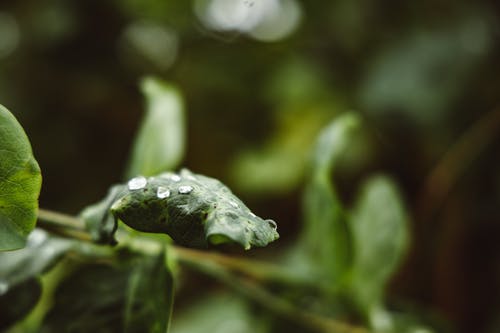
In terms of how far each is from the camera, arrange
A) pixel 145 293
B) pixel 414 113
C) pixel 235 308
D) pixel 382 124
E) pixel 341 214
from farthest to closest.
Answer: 1. pixel 382 124
2. pixel 414 113
3. pixel 235 308
4. pixel 341 214
5. pixel 145 293

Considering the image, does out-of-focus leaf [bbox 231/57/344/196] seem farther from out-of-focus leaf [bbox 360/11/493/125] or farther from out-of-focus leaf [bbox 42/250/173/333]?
out-of-focus leaf [bbox 42/250/173/333]

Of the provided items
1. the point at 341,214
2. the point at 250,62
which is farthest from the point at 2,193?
the point at 250,62

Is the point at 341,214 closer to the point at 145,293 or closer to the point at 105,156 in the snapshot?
the point at 145,293

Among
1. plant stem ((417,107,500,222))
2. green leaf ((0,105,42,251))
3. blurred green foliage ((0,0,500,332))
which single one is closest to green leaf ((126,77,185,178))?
green leaf ((0,105,42,251))

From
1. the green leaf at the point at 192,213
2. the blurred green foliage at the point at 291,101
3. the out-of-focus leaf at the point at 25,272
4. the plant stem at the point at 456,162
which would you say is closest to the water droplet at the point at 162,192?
the green leaf at the point at 192,213

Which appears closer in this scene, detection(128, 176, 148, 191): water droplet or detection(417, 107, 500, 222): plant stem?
detection(128, 176, 148, 191): water droplet

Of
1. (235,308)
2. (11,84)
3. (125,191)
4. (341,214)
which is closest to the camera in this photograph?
(125,191)
